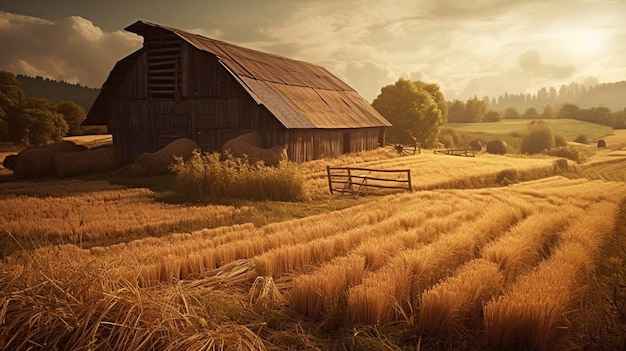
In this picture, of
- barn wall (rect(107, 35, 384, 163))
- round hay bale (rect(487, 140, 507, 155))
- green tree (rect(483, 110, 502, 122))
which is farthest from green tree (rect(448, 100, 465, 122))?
barn wall (rect(107, 35, 384, 163))

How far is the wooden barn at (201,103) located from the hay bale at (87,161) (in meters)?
1.96

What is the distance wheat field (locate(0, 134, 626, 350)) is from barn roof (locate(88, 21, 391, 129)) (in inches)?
676

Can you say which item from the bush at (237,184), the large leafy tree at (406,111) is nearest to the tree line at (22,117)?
the bush at (237,184)

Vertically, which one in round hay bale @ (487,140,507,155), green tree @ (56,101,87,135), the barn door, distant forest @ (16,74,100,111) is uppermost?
distant forest @ (16,74,100,111)

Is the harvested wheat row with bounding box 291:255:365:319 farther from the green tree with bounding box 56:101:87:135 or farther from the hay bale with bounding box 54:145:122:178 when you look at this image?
the green tree with bounding box 56:101:87:135

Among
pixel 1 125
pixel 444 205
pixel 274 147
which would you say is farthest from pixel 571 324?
pixel 1 125

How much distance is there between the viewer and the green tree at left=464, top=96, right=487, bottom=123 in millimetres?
104000

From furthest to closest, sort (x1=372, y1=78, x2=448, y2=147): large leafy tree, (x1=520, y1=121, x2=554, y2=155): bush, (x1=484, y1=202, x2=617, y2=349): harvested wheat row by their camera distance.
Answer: (x1=372, y1=78, x2=448, y2=147): large leafy tree → (x1=520, y1=121, x2=554, y2=155): bush → (x1=484, y1=202, x2=617, y2=349): harvested wheat row

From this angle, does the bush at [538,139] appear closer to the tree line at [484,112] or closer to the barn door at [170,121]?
the barn door at [170,121]

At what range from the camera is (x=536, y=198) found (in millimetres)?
12211

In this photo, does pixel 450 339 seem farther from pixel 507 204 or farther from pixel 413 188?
pixel 413 188

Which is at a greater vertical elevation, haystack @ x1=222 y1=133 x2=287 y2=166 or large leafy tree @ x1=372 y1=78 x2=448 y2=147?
large leafy tree @ x1=372 y1=78 x2=448 y2=147

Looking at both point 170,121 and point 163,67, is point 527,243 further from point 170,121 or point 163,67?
point 163,67

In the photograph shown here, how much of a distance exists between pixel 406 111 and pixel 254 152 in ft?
116
